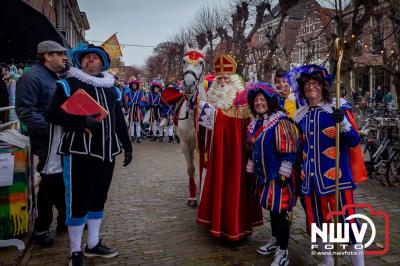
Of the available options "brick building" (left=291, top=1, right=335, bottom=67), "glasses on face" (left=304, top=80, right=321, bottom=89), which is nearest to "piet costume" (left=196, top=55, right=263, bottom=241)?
"glasses on face" (left=304, top=80, right=321, bottom=89)

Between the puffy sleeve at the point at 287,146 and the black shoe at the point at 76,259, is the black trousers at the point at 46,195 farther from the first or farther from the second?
the puffy sleeve at the point at 287,146

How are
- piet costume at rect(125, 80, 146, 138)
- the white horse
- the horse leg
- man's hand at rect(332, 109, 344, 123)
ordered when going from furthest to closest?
piet costume at rect(125, 80, 146, 138)
the horse leg
the white horse
man's hand at rect(332, 109, 344, 123)

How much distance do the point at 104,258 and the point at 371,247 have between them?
2.89 metres

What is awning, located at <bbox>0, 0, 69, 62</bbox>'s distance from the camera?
8.19 metres

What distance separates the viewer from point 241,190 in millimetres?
4055

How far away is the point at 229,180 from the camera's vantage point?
4.05 m

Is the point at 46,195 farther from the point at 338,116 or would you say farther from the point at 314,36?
A: the point at 314,36

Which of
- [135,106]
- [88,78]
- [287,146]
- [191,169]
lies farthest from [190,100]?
[135,106]

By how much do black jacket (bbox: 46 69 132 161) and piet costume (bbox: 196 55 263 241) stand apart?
3.46 feet

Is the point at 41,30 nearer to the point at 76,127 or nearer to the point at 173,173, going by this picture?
the point at 173,173

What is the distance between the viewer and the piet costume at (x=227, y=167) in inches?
158

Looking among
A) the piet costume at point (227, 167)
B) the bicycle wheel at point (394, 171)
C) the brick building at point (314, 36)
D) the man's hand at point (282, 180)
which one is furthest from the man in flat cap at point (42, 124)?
the brick building at point (314, 36)

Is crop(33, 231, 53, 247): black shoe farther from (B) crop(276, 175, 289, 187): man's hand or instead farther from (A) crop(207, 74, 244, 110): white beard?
(B) crop(276, 175, 289, 187): man's hand

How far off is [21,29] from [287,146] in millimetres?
7816
